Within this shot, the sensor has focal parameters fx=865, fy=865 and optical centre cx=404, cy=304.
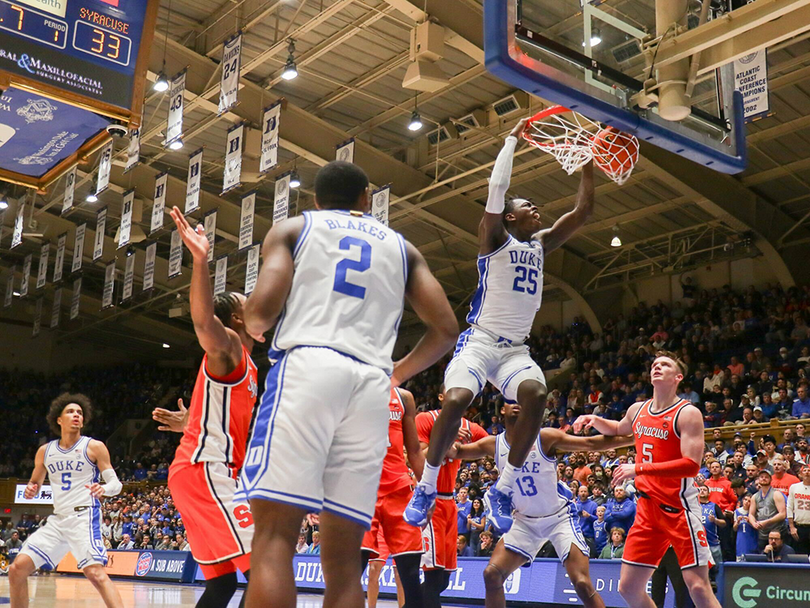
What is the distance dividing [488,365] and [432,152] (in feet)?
50.8

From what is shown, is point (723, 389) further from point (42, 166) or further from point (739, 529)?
point (42, 166)

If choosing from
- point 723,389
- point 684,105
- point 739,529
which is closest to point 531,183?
point 723,389

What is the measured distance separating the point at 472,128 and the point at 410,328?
15673mm

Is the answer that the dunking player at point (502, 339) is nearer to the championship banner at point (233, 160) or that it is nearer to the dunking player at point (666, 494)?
the dunking player at point (666, 494)

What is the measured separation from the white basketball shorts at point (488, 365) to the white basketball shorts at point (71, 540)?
3.94 m

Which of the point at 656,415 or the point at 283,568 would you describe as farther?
the point at 656,415

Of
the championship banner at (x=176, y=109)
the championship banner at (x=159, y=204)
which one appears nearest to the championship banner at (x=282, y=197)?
the championship banner at (x=176, y=109)

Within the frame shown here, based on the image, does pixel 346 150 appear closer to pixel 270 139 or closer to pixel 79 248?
pixel 270 139

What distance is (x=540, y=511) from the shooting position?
269 inches

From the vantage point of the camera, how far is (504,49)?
581cm

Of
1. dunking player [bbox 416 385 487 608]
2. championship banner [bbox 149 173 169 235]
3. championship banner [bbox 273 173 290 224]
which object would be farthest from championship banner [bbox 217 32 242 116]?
dunking player [bbox 416 385 487 608]

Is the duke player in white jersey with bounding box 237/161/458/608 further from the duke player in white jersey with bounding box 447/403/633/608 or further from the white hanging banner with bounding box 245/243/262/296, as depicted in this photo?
the white hanging banner with bounding box 245/243/262/296

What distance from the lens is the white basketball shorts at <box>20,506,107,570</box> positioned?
7.39 m

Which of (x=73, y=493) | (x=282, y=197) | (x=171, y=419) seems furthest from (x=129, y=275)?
(x=171, y=419)
